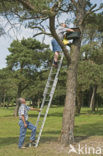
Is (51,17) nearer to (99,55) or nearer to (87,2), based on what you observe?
(87,2)

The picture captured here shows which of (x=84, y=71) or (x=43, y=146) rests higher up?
(x=84, y=71)

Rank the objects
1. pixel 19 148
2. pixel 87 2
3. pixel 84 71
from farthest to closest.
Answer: pixel 84 71 → pixel 87 2 → pixel 19 148

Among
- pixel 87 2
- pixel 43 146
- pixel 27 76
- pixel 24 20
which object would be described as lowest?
pixel 43 146

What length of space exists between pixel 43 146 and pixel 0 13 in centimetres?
442

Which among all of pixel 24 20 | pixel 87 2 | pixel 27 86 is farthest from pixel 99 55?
pixel 24 20

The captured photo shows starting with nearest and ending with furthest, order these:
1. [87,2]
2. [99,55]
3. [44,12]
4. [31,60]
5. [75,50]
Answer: [44,12] → [75,50] → [87,2] → [99,55] → [31,60]

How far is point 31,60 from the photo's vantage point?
25.1 metres

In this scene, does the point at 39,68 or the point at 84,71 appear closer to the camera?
the point at 84,71

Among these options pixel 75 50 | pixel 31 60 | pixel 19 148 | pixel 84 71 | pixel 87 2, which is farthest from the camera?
pixel 31 60

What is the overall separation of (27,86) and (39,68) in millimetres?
2576

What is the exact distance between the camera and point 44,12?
5.64m

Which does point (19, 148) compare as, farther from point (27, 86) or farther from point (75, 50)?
point (27, 86)

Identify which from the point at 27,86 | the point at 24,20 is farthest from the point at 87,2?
the point at 27,86

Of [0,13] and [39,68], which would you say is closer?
[0,13]
